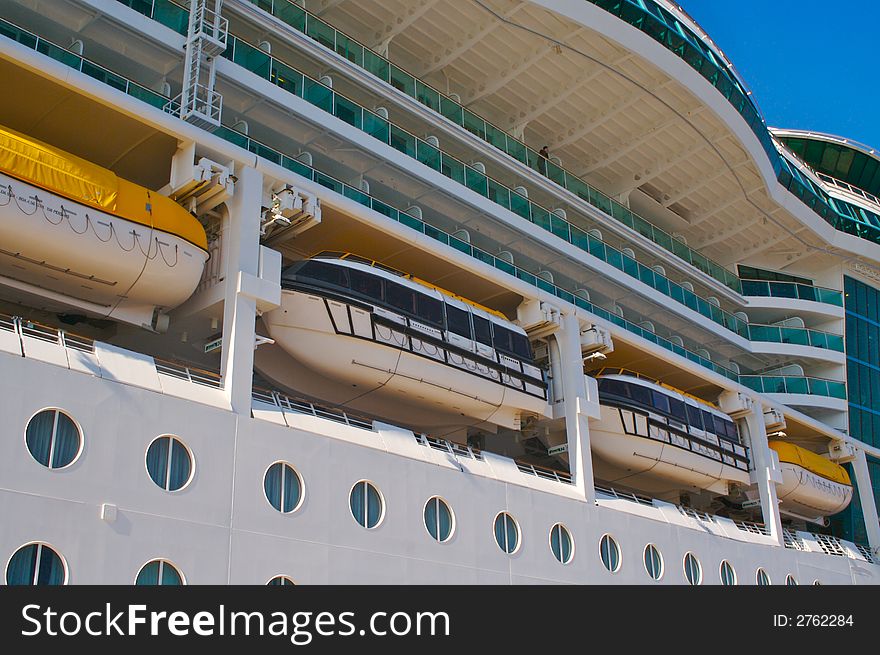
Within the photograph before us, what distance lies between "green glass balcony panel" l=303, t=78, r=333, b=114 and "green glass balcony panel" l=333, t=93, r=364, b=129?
125 millimetres

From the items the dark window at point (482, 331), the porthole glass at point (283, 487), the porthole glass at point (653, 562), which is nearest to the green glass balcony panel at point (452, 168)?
the dark window at point (482, 331)

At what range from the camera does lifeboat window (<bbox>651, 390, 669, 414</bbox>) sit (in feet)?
69.4

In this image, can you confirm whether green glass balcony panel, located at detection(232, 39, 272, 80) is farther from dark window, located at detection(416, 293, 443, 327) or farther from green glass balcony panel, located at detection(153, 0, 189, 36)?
dark window, located at detection(416, 293, 443, 327)

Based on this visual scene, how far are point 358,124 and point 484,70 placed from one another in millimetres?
5980

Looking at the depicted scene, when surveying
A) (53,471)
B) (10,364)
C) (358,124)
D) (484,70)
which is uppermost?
(484,70)

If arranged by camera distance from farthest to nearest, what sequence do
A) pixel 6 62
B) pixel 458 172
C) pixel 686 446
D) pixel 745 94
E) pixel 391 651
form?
pixel 745 94 < pixel 686 446 < pixel 458 172 < pixel 6 62 < pixel 391 651

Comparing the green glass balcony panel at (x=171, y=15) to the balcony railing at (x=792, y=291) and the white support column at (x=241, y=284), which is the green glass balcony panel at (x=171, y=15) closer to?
the white support column at (x=241, y=284)

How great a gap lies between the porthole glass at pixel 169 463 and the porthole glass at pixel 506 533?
5.52 m

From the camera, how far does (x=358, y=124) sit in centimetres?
1775

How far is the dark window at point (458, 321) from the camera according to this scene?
16875 millimetres

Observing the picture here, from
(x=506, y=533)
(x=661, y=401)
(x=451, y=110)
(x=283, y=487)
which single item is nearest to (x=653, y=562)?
(x=661, y=401)

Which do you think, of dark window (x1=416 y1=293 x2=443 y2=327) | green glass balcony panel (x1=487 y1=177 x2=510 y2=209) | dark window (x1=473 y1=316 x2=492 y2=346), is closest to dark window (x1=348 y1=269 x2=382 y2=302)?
dark window (x1=416 y1=293 x2=443 y2=327)

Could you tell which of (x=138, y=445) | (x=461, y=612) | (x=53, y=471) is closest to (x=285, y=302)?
(x=138, y=445)

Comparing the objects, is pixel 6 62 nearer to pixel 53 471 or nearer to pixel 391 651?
pixel 53 471
